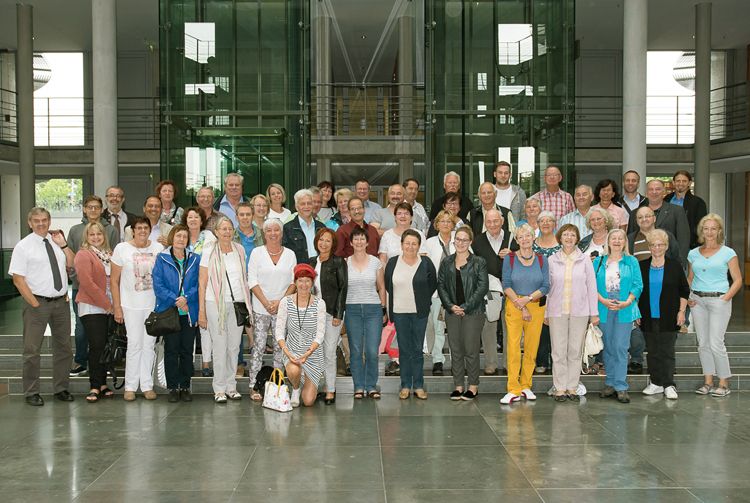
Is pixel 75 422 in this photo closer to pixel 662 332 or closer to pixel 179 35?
pixel 662 332

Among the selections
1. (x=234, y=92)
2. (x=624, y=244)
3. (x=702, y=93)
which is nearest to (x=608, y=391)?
(x=624, y=244)

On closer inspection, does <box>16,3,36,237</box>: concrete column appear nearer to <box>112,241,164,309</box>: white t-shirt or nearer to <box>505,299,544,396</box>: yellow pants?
<box>112,241,164,309</box>: white t-shirt

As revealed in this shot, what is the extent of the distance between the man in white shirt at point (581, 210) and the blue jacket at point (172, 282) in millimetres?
3969

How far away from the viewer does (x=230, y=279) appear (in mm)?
5930

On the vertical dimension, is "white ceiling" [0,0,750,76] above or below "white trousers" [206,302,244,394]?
above

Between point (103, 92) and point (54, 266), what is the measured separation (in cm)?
522

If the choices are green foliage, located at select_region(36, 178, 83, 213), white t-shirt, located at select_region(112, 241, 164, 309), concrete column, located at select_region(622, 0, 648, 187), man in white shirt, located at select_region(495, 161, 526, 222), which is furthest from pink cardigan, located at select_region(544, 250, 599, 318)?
green foliage, located at select_region(36, 178, 83, 213)

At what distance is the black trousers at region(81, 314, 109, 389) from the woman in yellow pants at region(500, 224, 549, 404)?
390 cm

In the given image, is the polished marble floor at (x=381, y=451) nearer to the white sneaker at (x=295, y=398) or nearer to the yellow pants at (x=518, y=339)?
the white sneaker at (x=295, y=398)

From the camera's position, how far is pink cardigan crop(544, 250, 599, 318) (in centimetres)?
585

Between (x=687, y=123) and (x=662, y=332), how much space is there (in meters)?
15.7

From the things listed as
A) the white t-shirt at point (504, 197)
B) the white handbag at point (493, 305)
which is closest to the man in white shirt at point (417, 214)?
the white t-shirt at point (504, 197)

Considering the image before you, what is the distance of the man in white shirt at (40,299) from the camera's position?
5875 mm

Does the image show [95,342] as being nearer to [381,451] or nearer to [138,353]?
[138,353]
